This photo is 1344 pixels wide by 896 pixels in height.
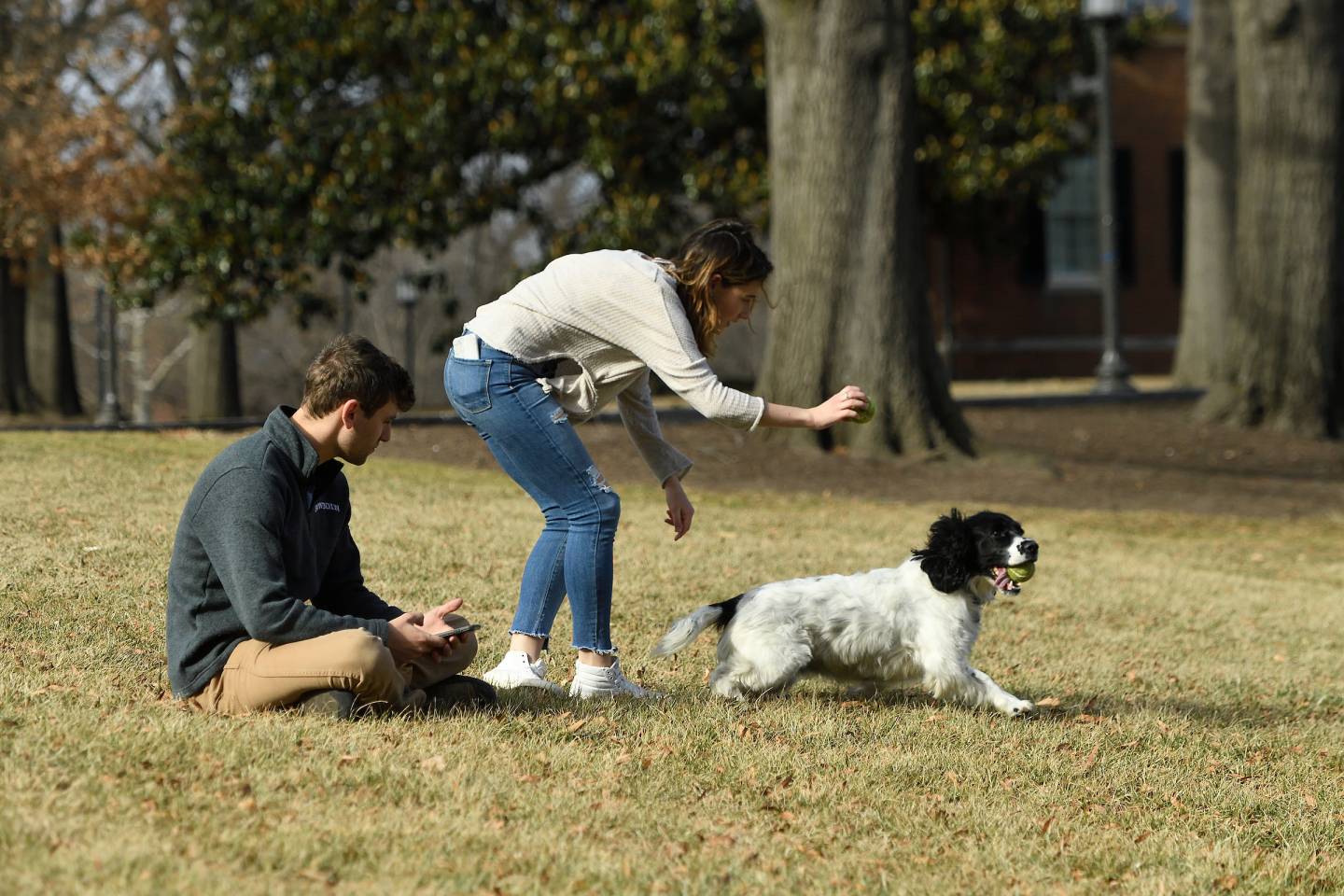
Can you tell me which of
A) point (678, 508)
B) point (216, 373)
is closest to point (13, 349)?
point (216, 373)

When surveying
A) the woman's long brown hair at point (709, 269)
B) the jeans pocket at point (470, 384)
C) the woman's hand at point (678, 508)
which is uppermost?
the woman's long brown hair at point (709, 269)

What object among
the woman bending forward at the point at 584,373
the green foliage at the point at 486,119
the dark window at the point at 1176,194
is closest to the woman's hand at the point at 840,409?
the woman bending forward at the point at 584,373

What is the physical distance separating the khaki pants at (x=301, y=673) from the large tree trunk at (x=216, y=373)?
2117 cm

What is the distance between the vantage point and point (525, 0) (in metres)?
21.9

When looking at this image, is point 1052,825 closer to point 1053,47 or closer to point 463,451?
point 463,451

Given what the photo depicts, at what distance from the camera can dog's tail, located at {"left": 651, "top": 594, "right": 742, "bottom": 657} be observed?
6008mm

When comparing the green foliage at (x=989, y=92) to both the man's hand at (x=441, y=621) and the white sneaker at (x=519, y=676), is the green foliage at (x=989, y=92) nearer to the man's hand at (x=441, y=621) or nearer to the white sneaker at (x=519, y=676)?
the white sneaker at (x=519, y=676)

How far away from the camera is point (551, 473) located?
559 centimetres

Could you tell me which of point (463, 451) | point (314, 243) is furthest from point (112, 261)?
point (463, 451)

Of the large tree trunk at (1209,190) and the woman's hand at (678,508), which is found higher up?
the large tree trunk at (1209,190)

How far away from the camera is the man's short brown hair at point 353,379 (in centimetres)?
479

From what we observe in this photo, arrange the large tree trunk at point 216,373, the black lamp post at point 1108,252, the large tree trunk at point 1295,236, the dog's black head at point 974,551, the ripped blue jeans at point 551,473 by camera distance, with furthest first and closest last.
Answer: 1. the large tree trunk at point 216,373
2. the black lamp post at point 1108,252
3. the large tree trunk at point 1295,236
4. the dog's black head at point 974,551
5. the ripped blue jeans at point 551,473

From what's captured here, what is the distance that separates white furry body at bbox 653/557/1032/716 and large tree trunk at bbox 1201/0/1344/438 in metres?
13.4

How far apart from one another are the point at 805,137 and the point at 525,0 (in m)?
8.11
